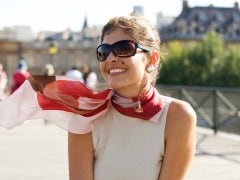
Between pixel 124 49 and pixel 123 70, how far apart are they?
3.9 inches

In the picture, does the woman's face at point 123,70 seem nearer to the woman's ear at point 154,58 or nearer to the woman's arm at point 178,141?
the woman's ear at point 154,58

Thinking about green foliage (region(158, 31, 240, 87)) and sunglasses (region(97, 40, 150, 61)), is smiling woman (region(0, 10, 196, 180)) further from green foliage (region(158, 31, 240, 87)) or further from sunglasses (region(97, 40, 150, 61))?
green foliage (region(158, 31, 240, 87))

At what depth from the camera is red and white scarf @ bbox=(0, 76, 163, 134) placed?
9.25ft

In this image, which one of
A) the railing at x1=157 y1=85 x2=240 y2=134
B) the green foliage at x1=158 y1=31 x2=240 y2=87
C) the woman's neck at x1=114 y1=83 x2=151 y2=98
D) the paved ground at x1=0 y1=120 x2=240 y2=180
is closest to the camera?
the woman's neck at x1=114 y1=83 x2=151 y2=98

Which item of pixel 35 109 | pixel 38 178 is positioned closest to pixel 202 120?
pixel 38 178

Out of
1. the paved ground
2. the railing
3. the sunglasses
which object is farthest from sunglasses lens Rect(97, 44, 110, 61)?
the railing

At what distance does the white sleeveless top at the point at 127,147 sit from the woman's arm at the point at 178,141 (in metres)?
0.03

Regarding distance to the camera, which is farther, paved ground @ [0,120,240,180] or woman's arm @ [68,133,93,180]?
paved ground @ [0,120,240,180]

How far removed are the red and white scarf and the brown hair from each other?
0.23 metres

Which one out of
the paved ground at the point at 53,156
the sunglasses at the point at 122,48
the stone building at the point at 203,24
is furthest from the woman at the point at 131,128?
the stone building at the point at 203,24

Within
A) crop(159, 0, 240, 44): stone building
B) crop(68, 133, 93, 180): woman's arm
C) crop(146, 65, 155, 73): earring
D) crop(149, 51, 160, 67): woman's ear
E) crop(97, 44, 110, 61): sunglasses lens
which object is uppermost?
crop(97, 44, 110, 61): sunglasses lens

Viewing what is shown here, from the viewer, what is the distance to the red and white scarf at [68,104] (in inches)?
111

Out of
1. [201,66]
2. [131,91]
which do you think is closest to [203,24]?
[201,66]

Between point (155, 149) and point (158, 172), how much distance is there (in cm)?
10
